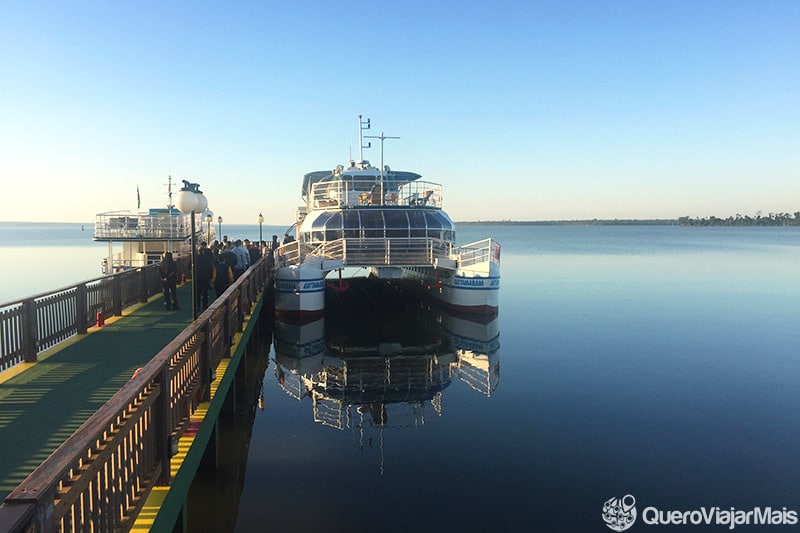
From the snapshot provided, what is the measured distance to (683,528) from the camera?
24.1 feet

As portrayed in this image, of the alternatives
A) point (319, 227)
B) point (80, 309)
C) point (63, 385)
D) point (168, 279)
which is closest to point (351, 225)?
point (319, 227)

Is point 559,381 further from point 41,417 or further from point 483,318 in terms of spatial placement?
point 41,417

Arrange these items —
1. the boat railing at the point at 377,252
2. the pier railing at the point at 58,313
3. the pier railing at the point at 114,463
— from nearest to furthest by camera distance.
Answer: the pier railing at the point at 114,463 < the pier railing at the point at 58,313 < the boat railing at the point at 377,252

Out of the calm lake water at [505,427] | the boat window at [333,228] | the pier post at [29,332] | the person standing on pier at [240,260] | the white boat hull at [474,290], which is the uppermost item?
the boat window at [333,228]

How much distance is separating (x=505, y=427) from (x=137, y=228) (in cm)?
2453

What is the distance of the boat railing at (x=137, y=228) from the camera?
27.7 m

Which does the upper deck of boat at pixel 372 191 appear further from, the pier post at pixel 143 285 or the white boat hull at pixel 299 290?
the pier post at pixel 143 285

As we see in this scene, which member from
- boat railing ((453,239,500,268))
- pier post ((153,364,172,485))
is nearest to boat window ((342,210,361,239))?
boat railing ((453,239,500,268))

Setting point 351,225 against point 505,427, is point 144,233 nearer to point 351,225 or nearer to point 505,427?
point 351,225

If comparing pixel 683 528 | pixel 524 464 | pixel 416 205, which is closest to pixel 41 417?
pixel 524 464

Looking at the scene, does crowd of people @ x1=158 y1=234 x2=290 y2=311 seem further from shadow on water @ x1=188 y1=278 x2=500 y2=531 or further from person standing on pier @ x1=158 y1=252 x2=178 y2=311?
shadow on water @ x1=188 y1=278 x2=500 y2=531

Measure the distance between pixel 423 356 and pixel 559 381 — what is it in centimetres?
453

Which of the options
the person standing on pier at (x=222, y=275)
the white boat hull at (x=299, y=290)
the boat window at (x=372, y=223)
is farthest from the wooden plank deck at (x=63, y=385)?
the boat window at (x=372, y=223)

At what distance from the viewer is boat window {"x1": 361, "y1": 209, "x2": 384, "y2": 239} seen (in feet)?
77.2
